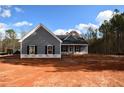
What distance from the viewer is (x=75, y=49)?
28.9 m

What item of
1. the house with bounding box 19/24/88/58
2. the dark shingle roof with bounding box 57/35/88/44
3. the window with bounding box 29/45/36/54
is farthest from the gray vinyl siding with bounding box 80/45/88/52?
the window with bounding box 29/45/36/54

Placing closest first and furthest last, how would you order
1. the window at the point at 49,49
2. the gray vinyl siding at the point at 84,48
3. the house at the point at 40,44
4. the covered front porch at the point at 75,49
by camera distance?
the house at the point at 40,44 < the window at the point at 49,49 < the covered front porch at the point at 75,49 < the gray vinyl siding at the point at 84,48

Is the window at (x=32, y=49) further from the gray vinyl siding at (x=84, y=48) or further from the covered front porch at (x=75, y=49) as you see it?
the gray vinyl siding at (x=84, y=48)

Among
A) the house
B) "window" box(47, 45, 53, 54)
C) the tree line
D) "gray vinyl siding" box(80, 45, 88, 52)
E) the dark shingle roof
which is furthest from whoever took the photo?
"gray vinyl siding" box(80, 45, 88, 52)

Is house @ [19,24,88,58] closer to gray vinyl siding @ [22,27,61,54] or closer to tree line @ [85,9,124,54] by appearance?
gray vinyl siding @ [22,27,61,54]

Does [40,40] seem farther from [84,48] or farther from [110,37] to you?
[84,48]

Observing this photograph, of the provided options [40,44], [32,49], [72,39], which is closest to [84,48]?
[72,39]

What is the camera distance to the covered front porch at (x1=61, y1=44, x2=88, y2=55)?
28.2m

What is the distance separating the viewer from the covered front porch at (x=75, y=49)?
1110 inches

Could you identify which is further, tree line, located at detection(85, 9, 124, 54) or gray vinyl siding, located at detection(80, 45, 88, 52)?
gray vinyl siding, located at detection(80, 45, 88, 52)

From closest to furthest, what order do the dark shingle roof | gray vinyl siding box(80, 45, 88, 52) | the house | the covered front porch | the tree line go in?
1. the house
2. the tree line
3. the dark shingle roof
4. the covered front porch
5. gray vinyl siding box(80, 45, 88, 52)

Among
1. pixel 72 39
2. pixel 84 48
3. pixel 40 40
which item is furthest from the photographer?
pixel 84 48

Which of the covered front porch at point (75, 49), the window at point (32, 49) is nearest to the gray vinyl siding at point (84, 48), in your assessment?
the covered front porch at point (75, 49)
